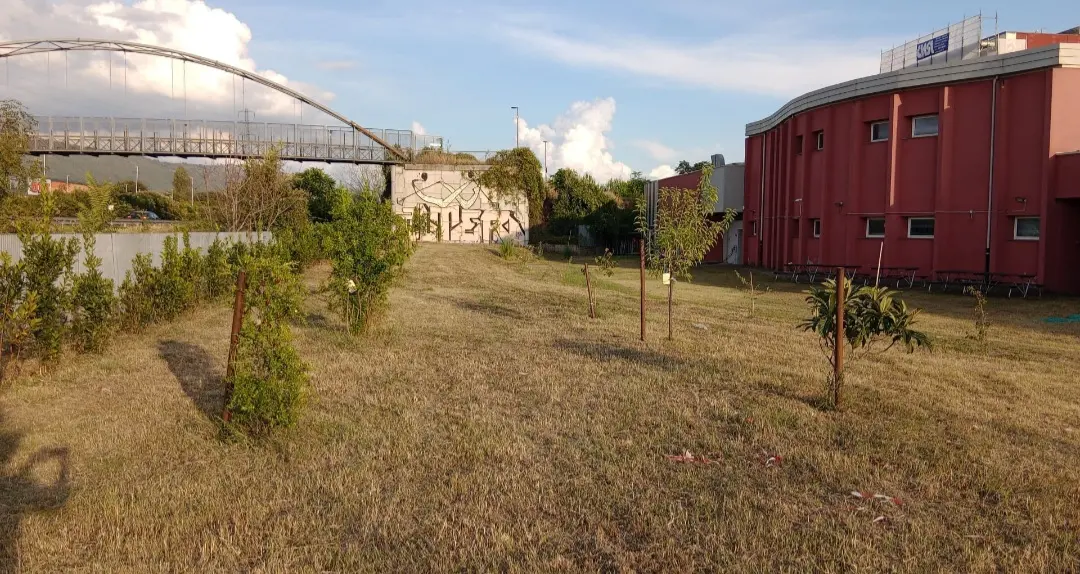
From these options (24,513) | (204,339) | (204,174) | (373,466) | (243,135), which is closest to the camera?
(24,513)

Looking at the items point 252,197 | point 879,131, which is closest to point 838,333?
point 879,131

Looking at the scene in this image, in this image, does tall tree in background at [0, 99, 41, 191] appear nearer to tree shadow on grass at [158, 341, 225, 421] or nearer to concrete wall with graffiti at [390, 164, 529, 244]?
tree shadow on grass at [158, 341, 225, 421]

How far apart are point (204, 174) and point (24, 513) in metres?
25.0

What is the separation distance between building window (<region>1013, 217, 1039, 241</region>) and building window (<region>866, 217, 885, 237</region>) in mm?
3902

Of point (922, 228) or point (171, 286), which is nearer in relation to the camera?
point (171, 286)

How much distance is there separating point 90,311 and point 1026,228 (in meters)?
21.8

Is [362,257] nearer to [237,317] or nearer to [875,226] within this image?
[237,317]

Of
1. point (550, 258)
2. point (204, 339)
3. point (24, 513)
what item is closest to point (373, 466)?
point (24, 513)

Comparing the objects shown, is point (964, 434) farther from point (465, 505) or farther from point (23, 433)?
point (23, 433)

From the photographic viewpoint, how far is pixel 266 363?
243 inches

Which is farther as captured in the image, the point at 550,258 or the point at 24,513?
the point at 550,258

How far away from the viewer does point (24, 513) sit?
459cm

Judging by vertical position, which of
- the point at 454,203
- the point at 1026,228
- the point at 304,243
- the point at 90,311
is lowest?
the point at 90,311

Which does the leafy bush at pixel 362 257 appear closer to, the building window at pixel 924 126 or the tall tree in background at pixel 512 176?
the building window at pixel 924 126
